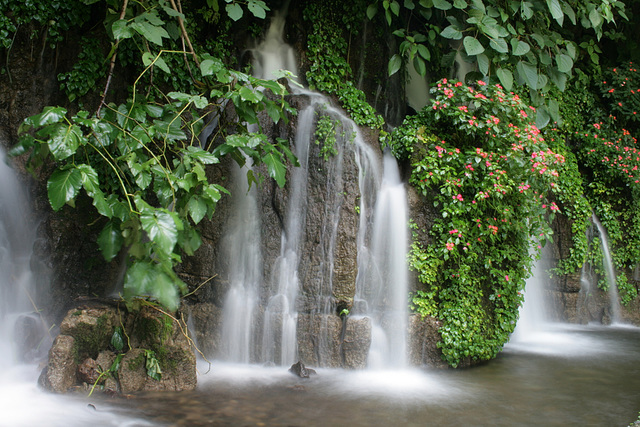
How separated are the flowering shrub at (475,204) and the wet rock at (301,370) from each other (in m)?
1.33

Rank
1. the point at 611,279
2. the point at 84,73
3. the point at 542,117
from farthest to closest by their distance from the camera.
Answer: the point at 611,279
the point at 542,117
the point at 84,73

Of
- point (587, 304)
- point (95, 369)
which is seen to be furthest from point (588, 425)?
point (587, 304)

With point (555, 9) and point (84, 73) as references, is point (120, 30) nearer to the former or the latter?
point (84, 73)

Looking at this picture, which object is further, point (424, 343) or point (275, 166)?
point (424, 343)

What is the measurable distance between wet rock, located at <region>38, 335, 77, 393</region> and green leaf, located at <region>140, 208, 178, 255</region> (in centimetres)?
172

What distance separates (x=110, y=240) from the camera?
12.0ft

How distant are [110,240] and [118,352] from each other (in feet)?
4.39

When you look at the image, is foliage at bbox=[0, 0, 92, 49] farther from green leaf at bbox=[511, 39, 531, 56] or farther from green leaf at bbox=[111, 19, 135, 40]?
green leaf at bbox=[511, 39, 531, 56]

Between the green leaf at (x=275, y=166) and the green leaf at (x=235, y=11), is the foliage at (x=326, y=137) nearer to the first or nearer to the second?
the green leaf at (x=275, y=166)

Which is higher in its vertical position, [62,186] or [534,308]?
[62,186]

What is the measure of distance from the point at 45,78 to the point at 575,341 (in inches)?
279

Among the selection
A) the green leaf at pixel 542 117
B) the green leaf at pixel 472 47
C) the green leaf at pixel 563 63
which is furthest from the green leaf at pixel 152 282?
the green leaf at pixel 563 63

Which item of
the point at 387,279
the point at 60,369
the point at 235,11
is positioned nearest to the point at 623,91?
the point at 387,279

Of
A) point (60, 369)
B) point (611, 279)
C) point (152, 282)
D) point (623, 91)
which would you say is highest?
point (623, 91)
